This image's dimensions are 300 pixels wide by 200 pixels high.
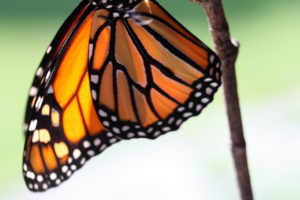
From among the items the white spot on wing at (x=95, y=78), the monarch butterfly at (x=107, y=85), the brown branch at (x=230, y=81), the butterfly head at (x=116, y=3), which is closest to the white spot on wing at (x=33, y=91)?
the monarch butterfly at (x=107, y=85)

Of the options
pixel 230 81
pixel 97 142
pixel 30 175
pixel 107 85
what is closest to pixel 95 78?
pixel 107 85

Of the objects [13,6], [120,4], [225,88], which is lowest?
[225,88]

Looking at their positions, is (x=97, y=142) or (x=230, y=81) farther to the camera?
(x=97, y=142)

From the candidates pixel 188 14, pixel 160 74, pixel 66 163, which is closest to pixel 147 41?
pixel 160 74

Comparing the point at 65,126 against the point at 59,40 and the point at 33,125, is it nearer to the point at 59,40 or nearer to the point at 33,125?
the point at 33,125

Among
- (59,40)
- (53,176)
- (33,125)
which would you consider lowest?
(53,176)

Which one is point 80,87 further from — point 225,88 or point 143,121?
point 225,88
